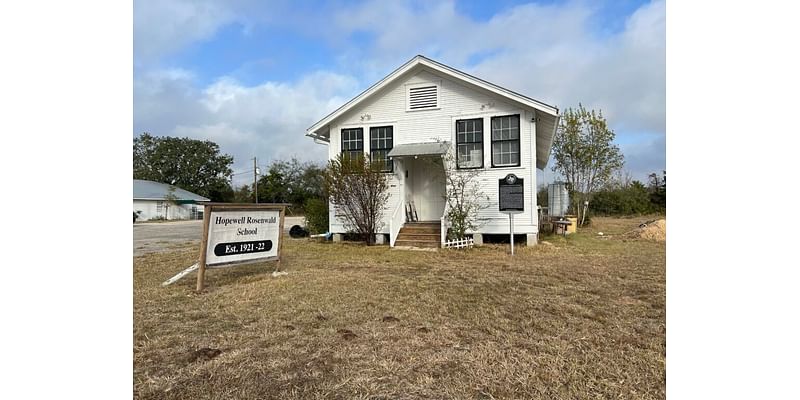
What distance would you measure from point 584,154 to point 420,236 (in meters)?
14.0

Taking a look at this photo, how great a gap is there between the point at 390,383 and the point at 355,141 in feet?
33.9

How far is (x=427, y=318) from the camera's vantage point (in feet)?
13.3

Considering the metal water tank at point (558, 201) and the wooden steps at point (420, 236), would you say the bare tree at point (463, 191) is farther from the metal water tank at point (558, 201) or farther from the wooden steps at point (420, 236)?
the metal water tank at point (558, 201)

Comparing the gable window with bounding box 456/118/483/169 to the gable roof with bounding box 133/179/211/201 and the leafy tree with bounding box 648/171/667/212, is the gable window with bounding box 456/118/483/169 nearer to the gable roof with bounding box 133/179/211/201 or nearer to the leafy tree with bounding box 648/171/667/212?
the leafy tree with bounding box 648/171/667/212

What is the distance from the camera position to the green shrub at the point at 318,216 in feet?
44.8

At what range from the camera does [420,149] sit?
11125mm

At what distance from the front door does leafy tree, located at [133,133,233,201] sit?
154 feet

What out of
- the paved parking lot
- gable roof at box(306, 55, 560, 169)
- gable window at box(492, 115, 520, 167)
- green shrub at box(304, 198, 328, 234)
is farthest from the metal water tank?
the paved parking lot

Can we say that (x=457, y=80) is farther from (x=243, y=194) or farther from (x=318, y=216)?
(x=243, y=194)

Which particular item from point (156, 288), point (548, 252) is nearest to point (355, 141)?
point (548, 252)

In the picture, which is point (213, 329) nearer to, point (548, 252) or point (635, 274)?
point (635, 274)

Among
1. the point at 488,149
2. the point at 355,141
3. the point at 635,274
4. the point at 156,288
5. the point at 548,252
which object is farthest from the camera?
the point at 355,141

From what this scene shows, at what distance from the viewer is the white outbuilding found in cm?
3994
